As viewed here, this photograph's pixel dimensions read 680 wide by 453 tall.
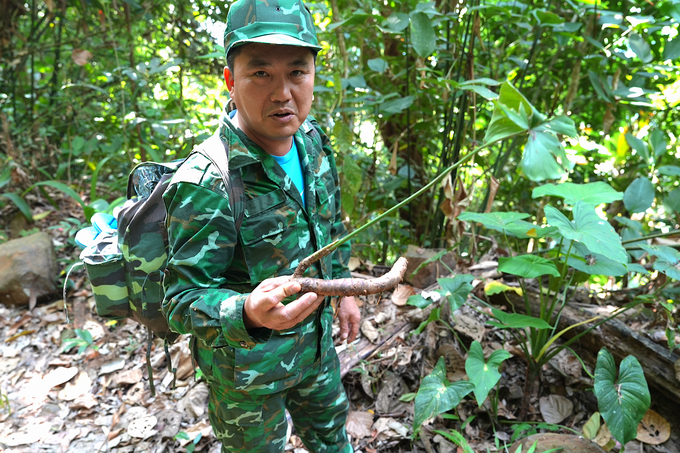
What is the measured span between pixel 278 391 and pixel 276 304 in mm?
581

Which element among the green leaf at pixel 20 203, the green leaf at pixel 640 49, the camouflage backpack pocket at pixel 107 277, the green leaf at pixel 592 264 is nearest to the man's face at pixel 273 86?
the camouflage backpack pocket at pixel 107 277

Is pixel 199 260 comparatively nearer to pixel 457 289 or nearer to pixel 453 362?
pixel 457 289

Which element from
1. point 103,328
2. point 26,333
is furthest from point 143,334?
point 26,333

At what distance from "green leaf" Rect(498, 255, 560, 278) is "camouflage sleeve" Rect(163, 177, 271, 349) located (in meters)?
1.00

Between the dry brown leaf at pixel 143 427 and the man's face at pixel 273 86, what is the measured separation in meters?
1.71

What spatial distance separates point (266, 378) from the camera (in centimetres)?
132

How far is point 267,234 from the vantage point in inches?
49.8

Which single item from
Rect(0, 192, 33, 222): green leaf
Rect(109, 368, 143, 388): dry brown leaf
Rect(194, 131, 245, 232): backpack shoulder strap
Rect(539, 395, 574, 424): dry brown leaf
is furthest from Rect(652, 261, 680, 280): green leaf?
Rect(0, 192, 33, 222): green leaf

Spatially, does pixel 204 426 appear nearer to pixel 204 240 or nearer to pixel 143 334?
pixel 143 334

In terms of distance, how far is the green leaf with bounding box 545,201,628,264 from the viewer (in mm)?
1402

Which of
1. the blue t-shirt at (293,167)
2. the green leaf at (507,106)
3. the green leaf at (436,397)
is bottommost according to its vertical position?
the green leaf at (436,397)

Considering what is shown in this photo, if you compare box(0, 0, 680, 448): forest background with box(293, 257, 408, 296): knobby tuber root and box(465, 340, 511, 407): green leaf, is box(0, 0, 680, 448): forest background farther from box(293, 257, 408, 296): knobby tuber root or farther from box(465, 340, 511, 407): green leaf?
box(293, 257, 408, 296): knobby tuber root

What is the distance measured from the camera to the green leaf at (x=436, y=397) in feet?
5.41

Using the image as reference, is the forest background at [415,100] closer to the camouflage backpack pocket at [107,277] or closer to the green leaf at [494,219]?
the green leaf at [494,219]
